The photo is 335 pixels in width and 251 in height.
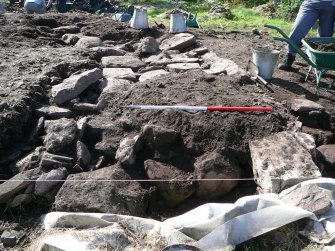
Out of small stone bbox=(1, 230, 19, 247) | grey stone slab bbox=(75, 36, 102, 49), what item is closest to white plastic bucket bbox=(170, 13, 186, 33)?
grey stone slab bbox=(75, 36, 102, 49)

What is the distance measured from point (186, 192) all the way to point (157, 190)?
29 cm

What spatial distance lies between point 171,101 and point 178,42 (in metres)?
3.29

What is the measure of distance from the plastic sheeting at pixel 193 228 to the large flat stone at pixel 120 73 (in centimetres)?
289

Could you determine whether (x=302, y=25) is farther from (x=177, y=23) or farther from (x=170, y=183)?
(x=170, y=183)

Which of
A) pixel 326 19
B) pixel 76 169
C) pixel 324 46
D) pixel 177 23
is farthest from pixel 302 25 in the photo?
pixel 76 169

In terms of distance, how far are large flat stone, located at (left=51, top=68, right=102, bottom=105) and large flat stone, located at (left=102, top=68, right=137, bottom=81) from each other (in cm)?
30

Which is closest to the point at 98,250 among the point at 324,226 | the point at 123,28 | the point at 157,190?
the point at 157,190

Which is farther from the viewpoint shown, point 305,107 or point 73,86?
point 73,86

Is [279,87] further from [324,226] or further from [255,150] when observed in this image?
[324,226]

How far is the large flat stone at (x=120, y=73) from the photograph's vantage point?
5.92m

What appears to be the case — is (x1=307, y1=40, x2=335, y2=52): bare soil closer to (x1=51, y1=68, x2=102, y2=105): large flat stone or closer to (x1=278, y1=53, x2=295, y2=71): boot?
(x1=278, y1=53, x2=295, y2=71): boot

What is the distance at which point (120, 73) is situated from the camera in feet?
19.9

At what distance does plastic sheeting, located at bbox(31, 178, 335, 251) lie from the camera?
122 inches

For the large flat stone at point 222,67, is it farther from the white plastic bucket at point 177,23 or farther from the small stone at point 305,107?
the white plastic bucket at point 177,23
